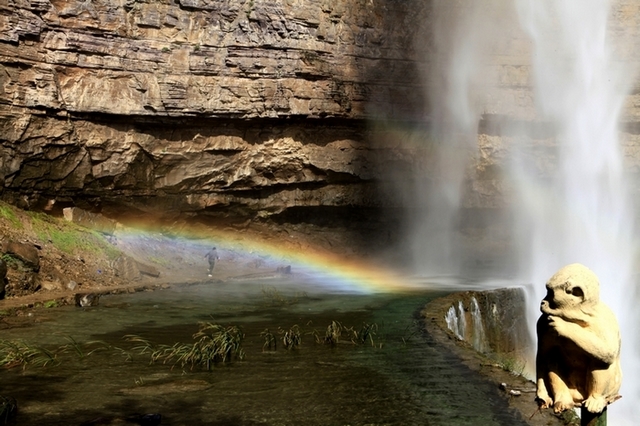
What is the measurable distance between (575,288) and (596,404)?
0.72 meters

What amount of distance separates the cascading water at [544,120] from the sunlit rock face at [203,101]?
7.54ft

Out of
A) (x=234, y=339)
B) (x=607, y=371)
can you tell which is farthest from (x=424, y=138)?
(x=607, y=371)

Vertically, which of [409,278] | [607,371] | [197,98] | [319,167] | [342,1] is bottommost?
[409,278]

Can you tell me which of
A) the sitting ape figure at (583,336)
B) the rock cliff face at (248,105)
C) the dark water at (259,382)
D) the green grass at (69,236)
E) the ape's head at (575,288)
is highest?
the rock cliff face at (248,105)

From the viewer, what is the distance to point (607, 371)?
4.55m

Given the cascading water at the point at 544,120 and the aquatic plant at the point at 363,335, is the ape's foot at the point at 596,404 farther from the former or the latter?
the cascading water at the point at 544,120

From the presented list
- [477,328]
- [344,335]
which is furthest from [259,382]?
[477,328]

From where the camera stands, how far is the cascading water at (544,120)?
1172 inches

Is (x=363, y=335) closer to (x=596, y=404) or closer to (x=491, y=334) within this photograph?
(x=491, y=334)

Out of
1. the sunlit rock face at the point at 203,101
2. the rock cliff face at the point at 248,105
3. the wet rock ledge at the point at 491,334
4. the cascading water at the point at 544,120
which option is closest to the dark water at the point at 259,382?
the wet rock ledge at the point at 491,334

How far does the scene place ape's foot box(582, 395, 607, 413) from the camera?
178 inches

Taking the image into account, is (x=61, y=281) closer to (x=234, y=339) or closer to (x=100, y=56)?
(x=100, y=56)

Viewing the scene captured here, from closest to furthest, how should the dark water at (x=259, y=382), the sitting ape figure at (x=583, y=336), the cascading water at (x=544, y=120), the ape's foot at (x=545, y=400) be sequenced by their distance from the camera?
the sitting ape figure at (x=583, y=336) < the ape's foot at (x=545, y=400) < the dark water at (x=259, y=382) < the cascading water at (x=544, y=120)

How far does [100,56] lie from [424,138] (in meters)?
13.2
